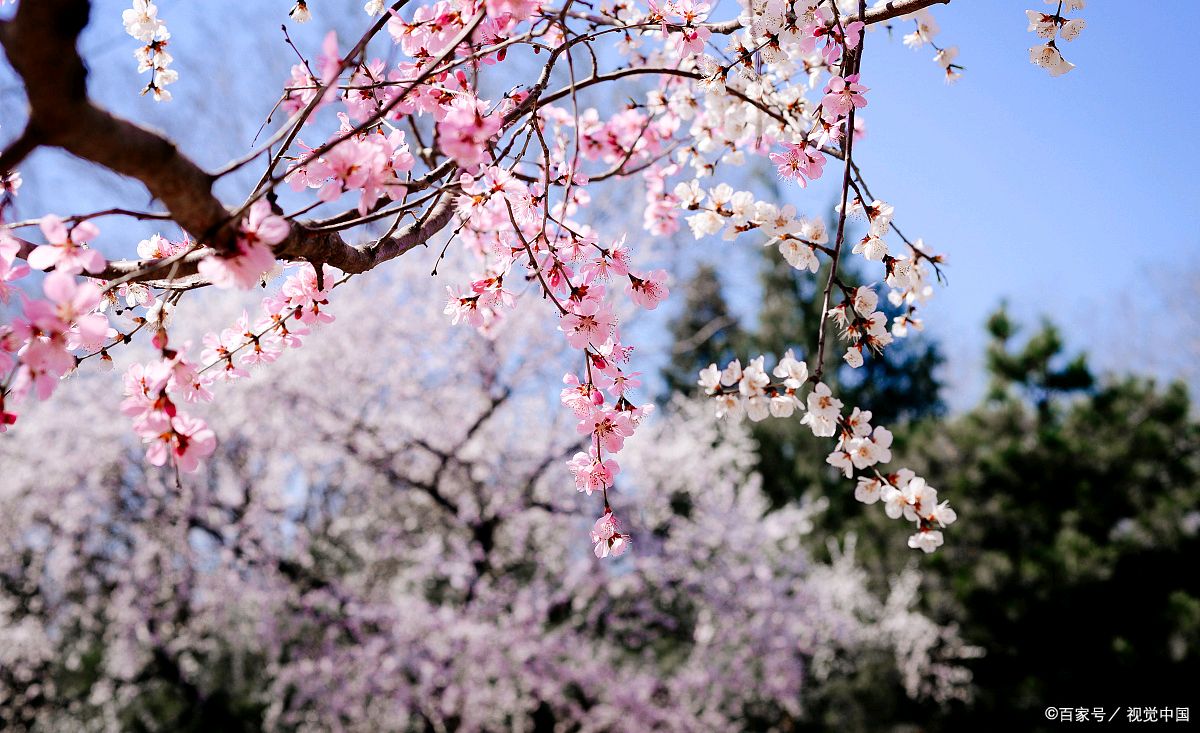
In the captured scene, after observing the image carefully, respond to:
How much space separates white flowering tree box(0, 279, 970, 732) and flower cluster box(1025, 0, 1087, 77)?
12.8 ft

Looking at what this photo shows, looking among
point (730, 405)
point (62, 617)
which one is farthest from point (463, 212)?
point (62, 617)

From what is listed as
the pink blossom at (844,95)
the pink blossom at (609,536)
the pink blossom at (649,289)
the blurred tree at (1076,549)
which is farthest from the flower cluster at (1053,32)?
the blurred tree at (1076,549)

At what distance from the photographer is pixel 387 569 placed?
614 cm

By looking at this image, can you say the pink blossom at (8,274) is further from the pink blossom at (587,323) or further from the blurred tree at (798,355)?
the blurred tree at (798,355)

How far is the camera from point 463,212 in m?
1.43

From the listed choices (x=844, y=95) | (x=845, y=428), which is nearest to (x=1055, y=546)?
(x=845, y=428)

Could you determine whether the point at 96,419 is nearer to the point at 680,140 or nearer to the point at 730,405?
the point at 680,140

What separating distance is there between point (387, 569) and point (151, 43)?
201 inches

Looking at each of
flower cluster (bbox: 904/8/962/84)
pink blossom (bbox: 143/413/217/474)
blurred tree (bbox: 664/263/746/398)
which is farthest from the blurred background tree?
blurred tree (bbox: 664/263/746/398)

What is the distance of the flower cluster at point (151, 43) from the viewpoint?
1.64 m

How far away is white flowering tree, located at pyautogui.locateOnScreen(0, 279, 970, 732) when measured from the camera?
5.06 metres

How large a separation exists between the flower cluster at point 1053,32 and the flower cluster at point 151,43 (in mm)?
1895

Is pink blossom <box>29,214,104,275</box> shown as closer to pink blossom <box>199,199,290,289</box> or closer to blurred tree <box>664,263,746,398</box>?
pink blossom <box>199,199,290,289</box>

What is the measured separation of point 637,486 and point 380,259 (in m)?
4.87
